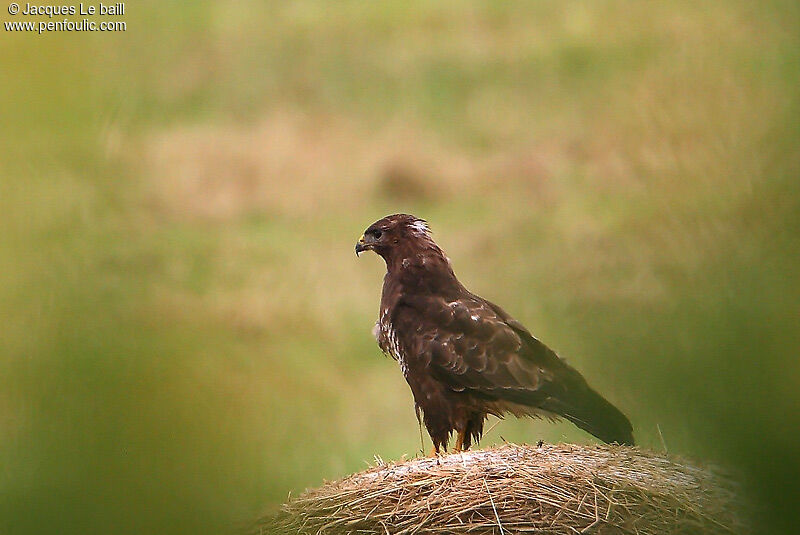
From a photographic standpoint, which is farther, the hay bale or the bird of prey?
the bird of prey

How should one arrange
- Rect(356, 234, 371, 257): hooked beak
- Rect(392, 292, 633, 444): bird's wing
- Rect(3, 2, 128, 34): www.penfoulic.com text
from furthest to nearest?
Rect(356, 234, 371, 257): hooked beak, Rect(392, 292, 633, 444): bird's wing, Rect(3, 2, 128, 34): www.penfoulic.com text

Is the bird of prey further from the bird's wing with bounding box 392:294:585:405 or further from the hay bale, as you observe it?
the hay bale

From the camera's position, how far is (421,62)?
271 cm

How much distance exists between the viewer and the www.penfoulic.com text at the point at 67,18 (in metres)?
1.28

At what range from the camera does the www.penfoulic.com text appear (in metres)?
1.28

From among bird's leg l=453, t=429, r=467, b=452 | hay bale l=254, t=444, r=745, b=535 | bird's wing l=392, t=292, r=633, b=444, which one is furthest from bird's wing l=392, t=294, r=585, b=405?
hay bale l=254, t=444, r=745, b=535

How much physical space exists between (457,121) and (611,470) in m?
1.24

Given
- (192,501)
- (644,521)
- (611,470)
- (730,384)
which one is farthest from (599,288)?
(192,501)

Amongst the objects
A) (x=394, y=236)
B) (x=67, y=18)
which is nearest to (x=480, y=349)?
(x=394, y=236)

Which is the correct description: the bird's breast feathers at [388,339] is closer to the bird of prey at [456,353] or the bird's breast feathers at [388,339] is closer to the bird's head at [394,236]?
the bird of prey at [456,353]

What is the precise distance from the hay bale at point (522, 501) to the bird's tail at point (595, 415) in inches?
5.3

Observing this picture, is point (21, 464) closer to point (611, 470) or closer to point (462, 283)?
point (611, 470)

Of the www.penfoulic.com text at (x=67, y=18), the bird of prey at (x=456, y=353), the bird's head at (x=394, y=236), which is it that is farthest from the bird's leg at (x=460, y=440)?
the www.penfoulic.com text at (x=67, y=18)

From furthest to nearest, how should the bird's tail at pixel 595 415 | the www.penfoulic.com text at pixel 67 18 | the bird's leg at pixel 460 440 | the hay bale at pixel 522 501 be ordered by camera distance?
the bird's leg at pixel 460 440 < the bird's tail at pixel 595 415 < the hay bale at pixel 522 501 < the www.penfoulic.com text at pixel 67 18
